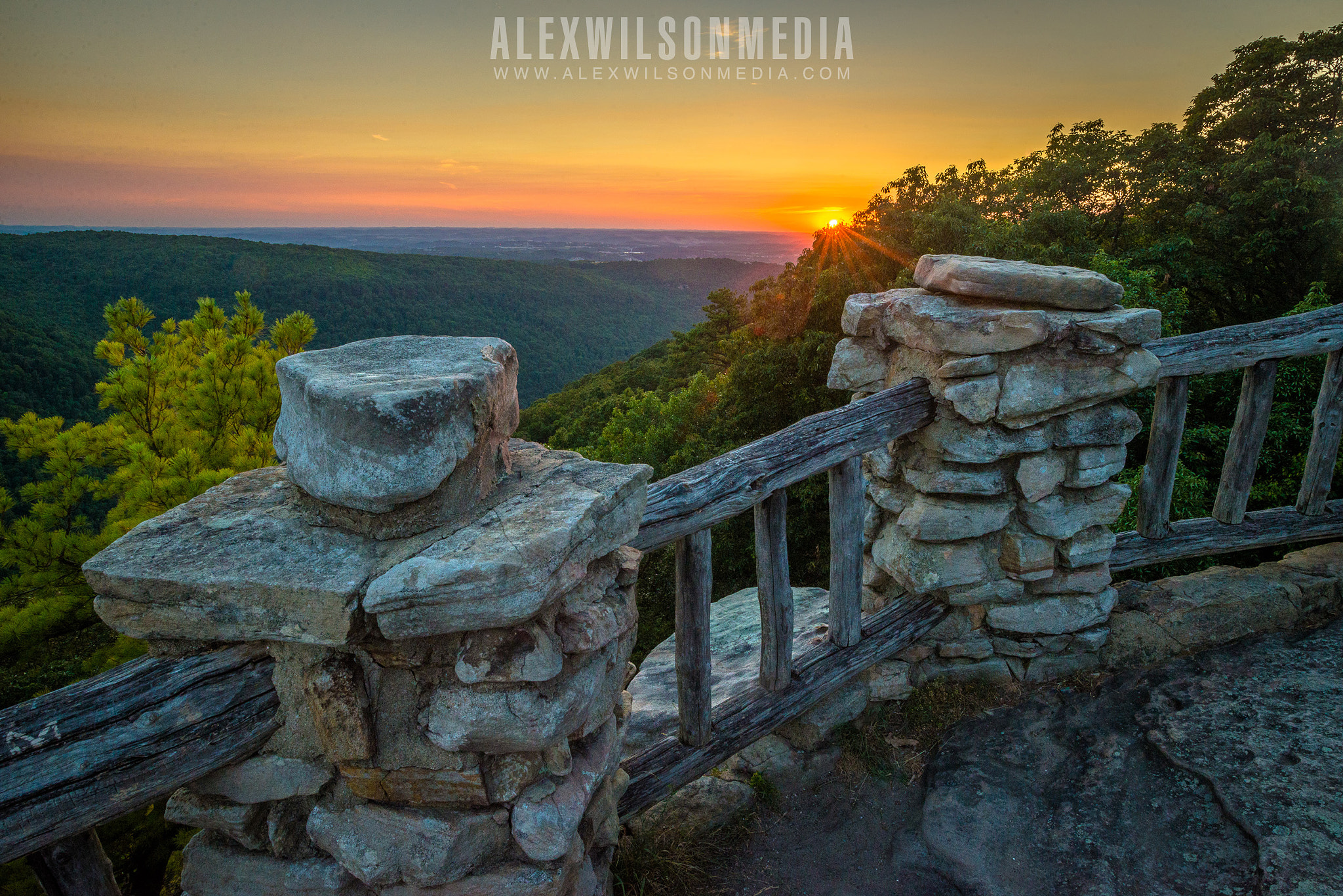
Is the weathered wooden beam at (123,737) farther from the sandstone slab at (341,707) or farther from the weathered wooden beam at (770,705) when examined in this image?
the weathered wooden beam at (770,705)

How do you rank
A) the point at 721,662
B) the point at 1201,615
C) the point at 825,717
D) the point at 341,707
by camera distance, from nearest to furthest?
the point at 341,707 → the point at 825,717 → the point at 1201,615 → the point at 721,662

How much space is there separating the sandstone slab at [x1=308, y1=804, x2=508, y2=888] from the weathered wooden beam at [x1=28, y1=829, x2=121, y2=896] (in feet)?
1.69

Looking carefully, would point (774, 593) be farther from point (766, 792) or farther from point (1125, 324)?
point (1125, 324)

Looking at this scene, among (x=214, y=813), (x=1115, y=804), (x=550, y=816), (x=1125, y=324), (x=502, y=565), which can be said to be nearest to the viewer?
(x=502, y=565)

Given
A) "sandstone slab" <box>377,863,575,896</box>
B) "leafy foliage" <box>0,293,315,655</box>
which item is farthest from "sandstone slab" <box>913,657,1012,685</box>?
"leafy foliage" <box>0,293,315,655</box>

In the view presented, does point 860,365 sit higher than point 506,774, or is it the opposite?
point 860,365

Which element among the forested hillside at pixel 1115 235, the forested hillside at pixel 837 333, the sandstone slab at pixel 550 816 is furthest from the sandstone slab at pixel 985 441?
the forested hillside at pixel 1115 235

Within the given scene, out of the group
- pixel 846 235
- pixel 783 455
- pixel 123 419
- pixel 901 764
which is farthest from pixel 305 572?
pixel 846 235

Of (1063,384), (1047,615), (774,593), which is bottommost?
(1047,615)

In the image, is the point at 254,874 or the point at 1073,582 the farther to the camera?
the point at 1073,582

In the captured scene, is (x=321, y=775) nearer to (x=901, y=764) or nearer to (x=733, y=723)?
(x=733, y=723)

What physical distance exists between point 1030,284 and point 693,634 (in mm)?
2371

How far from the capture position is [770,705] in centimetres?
359

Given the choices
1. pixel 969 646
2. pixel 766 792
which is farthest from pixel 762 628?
pixel 969 646
